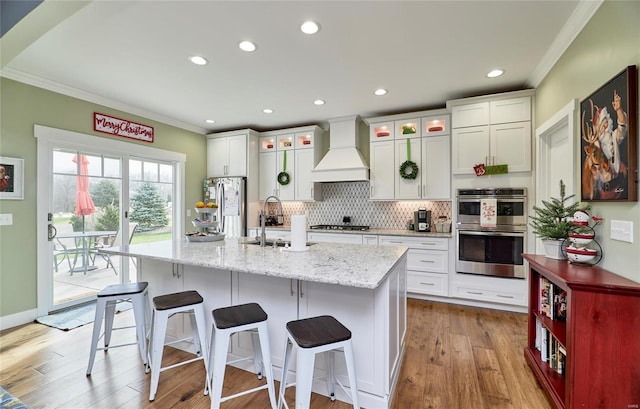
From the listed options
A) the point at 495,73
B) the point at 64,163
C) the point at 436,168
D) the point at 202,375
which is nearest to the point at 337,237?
the point at 436,168

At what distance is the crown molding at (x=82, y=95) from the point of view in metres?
2.94

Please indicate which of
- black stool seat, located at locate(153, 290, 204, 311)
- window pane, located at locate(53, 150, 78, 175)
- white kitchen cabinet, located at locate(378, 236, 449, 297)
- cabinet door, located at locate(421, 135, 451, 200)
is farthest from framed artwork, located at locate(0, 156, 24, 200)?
cabinet door, located at locate(421, 135, 451, 200)

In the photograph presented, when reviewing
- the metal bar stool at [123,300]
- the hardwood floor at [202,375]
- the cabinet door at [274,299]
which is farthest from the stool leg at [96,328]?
the cabinet door at [274,299]

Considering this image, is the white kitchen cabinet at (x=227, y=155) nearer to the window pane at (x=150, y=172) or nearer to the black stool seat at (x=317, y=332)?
the window pane at (x=150, y=172)

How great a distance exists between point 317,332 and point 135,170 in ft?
13.2

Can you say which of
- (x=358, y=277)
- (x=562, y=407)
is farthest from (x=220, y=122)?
(x=562, y=407)

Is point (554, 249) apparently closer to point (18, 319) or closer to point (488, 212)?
point (488, 212)

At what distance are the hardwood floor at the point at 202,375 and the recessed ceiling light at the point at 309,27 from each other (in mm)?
2678

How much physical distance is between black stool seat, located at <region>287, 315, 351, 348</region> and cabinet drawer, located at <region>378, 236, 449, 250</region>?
2.45 meters

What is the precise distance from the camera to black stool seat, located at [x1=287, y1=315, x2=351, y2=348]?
141 centimetres

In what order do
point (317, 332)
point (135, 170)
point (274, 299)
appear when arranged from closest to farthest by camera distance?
point (317, 332)
point (274, 299)
point (135, 170)

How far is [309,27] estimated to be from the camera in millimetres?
2223

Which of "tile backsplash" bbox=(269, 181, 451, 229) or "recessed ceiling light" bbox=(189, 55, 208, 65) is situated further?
"tile backsplash" bbox=(269, 181, 451, 229)

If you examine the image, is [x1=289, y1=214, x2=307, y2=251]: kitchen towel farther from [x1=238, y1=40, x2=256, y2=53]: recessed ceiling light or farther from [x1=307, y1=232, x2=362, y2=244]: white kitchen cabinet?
[x1=307, y1=232, x2=362, y2=244]: white kitchen cabinet
